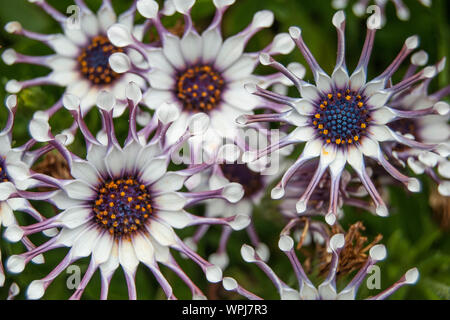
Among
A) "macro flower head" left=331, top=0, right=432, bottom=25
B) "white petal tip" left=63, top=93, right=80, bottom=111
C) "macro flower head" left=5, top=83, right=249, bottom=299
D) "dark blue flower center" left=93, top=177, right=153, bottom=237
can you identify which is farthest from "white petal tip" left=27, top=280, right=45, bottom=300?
"macro flower head" left=331, top=0, right=432, bottom=25

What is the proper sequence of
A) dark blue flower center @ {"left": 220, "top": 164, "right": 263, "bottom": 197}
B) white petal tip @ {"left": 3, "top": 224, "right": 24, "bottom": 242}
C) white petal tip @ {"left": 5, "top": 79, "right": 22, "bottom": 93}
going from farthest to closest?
dark blue flower center @ {"left": 220, "top": 164, "right": 263, "bottom": 197}, white petal tip @ {"left": 5, "top": 79, "right": 22, "bottom": 93}, white petal tip @ {"left": 3, "top": 224, "right": 24, "bottom": 242}

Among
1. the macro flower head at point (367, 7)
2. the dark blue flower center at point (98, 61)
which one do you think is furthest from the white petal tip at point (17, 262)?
the macro flower head at point (367, 7)

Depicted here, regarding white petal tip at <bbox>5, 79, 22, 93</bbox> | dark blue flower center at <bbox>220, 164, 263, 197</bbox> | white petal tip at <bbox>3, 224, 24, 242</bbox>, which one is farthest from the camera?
dark blue flower center at <bbox>220, 164, 263, 197</bbox>

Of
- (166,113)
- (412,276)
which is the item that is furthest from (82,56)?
(412,276)

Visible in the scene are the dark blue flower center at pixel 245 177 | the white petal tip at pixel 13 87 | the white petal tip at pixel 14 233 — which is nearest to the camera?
the white petal tip at pixel 14 233

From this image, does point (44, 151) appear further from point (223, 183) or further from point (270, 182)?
point (270, 182)

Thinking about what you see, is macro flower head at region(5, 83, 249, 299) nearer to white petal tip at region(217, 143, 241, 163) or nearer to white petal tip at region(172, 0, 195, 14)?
white petal tip at region(217, 143, 241, 163)

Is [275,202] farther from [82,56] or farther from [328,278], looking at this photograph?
[82,56]

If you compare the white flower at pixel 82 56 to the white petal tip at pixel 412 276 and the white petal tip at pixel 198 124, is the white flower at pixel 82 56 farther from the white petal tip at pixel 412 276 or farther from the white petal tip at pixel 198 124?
the white petal tip at pixel 412 276
